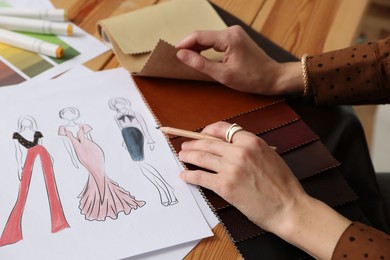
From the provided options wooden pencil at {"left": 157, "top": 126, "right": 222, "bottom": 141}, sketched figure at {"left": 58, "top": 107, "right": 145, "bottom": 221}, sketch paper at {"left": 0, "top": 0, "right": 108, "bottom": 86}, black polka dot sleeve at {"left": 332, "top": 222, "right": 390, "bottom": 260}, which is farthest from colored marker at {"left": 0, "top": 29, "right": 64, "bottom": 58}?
black polka dot sleeve at {"left": 332, "top": 222, "right": 390, "bottom": 260}

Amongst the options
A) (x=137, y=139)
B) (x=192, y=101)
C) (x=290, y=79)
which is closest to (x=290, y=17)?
(x=290, y=79)

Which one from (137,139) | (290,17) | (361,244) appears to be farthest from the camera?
(290,17)

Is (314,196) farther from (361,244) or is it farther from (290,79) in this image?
(290,79)

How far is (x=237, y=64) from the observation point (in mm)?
730

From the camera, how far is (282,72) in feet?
2.48

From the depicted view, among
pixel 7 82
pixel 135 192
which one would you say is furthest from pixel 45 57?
pixel 135 192

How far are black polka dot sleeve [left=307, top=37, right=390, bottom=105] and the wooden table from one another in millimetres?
114

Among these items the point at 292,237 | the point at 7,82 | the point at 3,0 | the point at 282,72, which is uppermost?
the point at 3,0

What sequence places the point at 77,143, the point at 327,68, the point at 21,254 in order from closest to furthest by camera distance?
the point at 21,254, the point at 77,143, the point at 327,68

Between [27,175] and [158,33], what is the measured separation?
33cm

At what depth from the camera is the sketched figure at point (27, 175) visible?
0.53m

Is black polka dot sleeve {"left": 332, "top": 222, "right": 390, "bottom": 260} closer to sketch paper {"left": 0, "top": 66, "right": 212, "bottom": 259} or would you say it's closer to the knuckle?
sketch paper {"left": 0, "top": 66, "right": 212, "bottom": 259}

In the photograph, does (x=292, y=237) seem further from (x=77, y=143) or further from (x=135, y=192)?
(x=77, y=143)

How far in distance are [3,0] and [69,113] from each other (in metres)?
0.31
